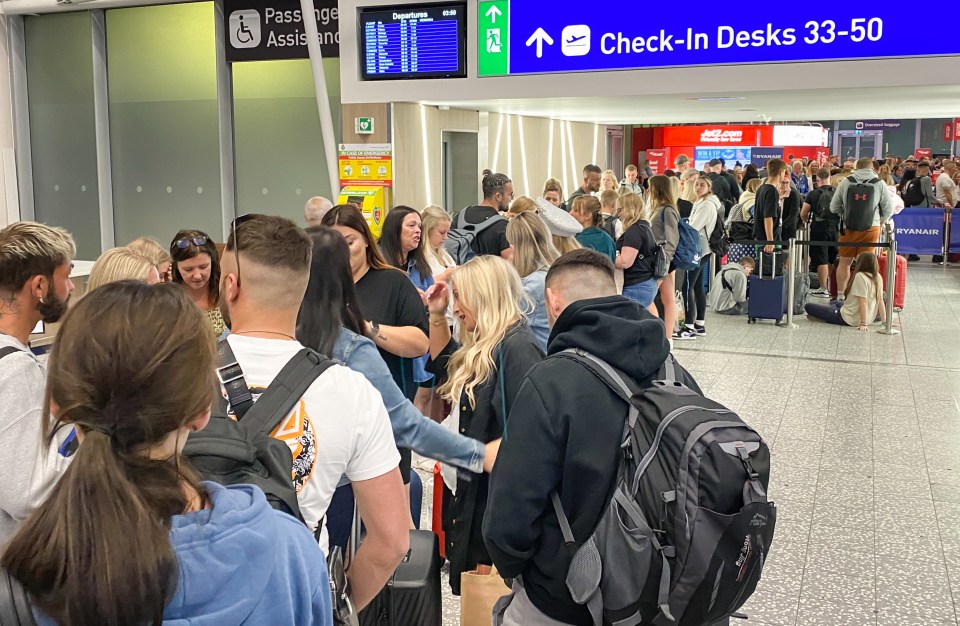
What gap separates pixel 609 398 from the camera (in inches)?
78.4

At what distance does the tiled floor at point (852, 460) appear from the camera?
3512 millimetres

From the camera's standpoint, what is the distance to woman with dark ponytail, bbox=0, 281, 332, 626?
99 cm

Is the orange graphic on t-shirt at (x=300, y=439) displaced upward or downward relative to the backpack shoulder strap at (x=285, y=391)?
downward

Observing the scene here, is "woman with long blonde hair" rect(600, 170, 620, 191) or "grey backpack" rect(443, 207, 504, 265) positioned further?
"woman with long blonde hair" rect(600, 170, 620, 191)

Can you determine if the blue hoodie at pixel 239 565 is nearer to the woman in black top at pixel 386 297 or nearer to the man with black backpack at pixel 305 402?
the man with black backpack at pixel 305 402

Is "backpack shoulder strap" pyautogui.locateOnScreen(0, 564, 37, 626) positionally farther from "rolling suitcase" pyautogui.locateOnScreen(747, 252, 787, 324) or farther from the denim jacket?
"rolling suitcase" pyautogui.locateOnScreen(747, 252, 787, 324)

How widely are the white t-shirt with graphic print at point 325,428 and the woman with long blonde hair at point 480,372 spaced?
36.8 inches

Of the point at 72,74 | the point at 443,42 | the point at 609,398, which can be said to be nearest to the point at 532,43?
the point at 443,42

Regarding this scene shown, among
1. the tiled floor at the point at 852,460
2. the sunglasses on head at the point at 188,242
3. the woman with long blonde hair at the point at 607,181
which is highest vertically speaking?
the woman with long blonde hair at the point at 607,181

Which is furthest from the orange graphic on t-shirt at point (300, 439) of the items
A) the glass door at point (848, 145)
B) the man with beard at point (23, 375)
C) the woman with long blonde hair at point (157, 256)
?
the glass door at point (848, 145)

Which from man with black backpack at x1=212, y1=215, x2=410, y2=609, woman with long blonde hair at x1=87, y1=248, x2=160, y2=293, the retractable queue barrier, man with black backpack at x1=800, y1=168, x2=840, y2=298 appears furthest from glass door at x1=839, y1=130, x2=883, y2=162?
man with black backpack at x1=212, y1=215, x2=410, y2=609

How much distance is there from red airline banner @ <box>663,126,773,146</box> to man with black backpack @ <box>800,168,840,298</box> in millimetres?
8259

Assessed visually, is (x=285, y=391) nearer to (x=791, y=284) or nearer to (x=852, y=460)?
(x=852, y=460)

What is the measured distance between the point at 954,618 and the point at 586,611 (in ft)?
6.65
